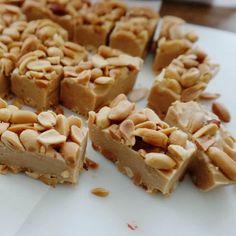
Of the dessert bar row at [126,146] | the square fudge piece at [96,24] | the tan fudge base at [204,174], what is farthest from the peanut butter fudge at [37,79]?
the tan fudge base at [204,174]

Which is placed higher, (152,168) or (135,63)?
(135,63)

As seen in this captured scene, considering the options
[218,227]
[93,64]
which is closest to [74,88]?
[93,64]

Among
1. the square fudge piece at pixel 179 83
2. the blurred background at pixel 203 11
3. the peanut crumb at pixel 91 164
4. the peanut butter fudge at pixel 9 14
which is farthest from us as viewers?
the blurred background at pixel 203 11

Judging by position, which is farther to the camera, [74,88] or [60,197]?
[74,88]

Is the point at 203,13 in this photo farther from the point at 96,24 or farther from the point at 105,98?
the point at 105,98

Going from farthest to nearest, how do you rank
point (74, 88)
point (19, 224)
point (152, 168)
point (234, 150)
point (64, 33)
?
point (64, 33) → point (74, 88) → point (234, 150) → point (152, 168) → point (19, 224)

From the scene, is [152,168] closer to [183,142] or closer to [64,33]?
[183,142]

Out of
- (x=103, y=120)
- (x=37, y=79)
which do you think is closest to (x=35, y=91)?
(x=37, y=79)

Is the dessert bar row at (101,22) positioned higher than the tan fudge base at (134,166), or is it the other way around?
the dessert bar row at (101,22)

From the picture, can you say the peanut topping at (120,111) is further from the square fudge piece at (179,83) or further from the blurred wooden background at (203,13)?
the blurred wooden background at (203,13)
